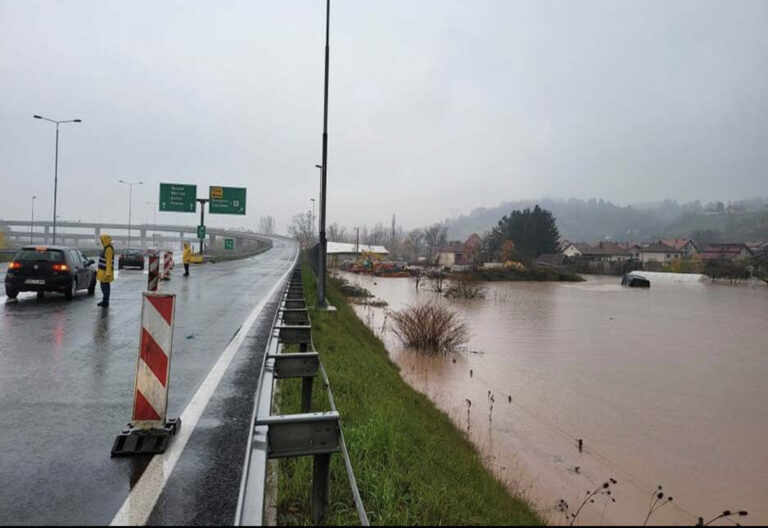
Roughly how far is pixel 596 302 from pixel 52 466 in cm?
4153

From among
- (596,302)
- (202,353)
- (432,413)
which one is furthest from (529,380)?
(596,302)

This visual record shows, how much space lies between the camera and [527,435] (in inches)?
349

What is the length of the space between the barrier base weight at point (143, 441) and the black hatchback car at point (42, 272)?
11.4m

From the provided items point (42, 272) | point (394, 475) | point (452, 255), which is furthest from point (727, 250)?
point (394, 475)

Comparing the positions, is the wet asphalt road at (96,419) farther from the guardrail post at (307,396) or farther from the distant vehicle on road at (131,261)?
the distant vehicle on road at (131,261)

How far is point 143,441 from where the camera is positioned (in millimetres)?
4441

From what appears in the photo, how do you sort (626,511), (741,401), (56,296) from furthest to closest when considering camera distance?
(56,296)
(741,401)
(626,511)

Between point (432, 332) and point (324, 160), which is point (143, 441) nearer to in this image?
point (324, 160)

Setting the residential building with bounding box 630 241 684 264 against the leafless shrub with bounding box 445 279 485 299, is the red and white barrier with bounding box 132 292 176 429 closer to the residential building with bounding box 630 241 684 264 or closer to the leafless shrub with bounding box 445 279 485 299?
the leafless shrub with bounding box 445 279 485 299

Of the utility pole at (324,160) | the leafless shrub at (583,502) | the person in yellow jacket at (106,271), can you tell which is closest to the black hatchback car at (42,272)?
the person in yellow jacket at (106,271)

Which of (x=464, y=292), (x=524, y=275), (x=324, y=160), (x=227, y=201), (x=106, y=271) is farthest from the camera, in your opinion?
(x=524, y=275)

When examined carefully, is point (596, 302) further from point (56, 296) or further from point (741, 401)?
point (56, 296)

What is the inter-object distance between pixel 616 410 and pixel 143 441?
9.26 meters

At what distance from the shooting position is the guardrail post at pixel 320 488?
335 centimetres
